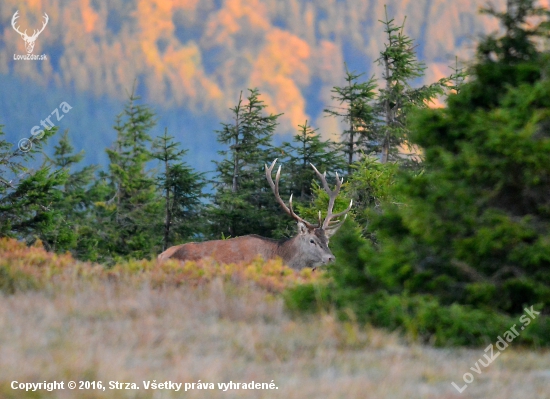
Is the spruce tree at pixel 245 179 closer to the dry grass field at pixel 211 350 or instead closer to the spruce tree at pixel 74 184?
the spruce tree at pixel 74 184

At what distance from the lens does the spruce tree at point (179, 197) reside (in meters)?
24.3

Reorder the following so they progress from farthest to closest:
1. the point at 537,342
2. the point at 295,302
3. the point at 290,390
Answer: the point at 295,302 → the point at 537,342 → the point at 290,390

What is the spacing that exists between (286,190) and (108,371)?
21.0 metres

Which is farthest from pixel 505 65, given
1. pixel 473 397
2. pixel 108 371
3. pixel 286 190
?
pixel 286 190

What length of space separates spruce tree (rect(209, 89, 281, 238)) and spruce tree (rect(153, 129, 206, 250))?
686mm

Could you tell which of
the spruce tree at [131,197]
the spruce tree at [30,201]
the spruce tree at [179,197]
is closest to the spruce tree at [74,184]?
the spruce tree at [131,197]

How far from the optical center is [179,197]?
2489 centimetres

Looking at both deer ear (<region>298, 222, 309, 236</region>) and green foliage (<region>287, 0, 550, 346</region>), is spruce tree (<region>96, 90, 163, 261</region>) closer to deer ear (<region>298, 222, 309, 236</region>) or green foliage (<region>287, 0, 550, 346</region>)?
deer ear (<region>298, 222, 309, 236</region>)

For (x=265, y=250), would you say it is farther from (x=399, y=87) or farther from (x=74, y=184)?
(x=74, y=184)

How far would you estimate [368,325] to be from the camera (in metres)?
5.83

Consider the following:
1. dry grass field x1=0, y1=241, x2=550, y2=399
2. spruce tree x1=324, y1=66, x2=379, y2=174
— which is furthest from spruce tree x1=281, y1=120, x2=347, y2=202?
dry grass field x1=0, y1=241, x2=550, y2=399

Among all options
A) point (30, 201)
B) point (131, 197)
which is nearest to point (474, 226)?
point (30, 201)

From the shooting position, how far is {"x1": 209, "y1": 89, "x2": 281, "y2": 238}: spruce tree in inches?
942

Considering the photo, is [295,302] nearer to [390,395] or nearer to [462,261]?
[462,261]
